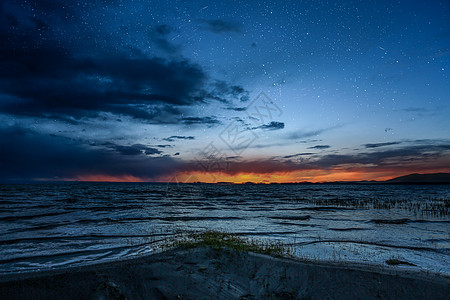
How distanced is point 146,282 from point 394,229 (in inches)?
819

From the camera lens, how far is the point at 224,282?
23.8ft

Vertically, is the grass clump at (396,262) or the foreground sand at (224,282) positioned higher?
the foreground sand at (224,282)

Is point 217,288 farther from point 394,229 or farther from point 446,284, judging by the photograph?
point 394,229

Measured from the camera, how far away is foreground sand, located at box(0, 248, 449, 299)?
663 cm

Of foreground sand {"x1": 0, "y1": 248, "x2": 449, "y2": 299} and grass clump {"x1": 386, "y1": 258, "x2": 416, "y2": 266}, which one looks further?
grass clump {"x1": 386, "y1": 258, "x2": 416, "y2": 266}

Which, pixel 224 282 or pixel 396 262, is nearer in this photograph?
pixel 224 282

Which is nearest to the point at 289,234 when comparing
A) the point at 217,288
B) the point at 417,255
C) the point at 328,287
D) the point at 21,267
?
the point at 417,255

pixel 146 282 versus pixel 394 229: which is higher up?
pixel 146 282

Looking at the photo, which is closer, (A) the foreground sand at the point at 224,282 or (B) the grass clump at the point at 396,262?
(A) the foreground sand at the point at 224,282

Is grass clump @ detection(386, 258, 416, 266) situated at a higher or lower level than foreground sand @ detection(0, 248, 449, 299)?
lower

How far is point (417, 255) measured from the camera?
12.0m

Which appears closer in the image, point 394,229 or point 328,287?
point 328,287

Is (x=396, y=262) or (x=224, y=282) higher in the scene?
(x=224, y=282)

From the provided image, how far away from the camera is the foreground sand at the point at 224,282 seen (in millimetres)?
6629
